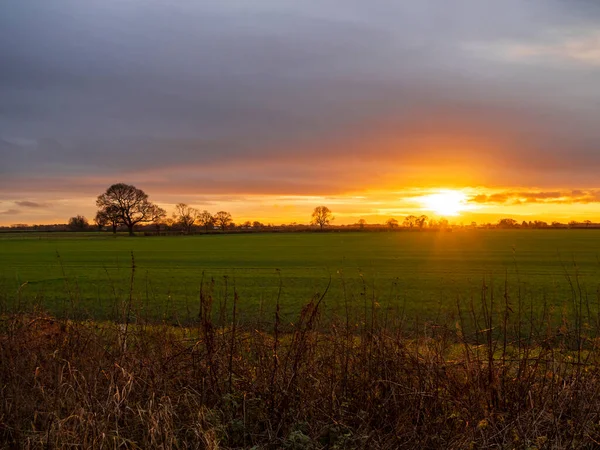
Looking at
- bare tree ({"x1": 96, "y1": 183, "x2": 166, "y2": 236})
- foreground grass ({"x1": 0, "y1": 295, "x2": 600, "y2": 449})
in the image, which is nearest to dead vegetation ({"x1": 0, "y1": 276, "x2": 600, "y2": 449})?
foreground grass ({"x1": 0, "y1": 295, "x2": 600, "y2": 449})

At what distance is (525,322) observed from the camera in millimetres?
15156

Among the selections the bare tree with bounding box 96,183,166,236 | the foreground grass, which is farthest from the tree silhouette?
the foreground grass

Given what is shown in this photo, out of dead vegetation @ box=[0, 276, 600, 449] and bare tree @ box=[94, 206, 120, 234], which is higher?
bare tree @ box=[94, 206, 120, 234]

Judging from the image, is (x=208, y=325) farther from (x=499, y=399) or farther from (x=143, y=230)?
(x=143, y=230)

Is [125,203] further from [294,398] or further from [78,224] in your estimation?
[294,398]

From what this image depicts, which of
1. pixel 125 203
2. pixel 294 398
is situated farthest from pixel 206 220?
pixel 294 398

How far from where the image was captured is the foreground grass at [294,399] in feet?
19.8

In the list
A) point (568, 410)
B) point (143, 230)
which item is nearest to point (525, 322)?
point (568, 410)

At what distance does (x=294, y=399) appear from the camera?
6.80 metres

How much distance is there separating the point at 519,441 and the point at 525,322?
10.2m

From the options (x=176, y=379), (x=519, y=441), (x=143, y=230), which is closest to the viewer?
(x=519, y=441)

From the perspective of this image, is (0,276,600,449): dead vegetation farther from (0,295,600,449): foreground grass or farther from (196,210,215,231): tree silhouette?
(196,210,215,231): tree silhouette

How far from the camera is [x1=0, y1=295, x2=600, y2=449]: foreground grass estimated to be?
6.03 m

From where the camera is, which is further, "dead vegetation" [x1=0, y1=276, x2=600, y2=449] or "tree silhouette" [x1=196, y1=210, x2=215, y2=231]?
"tree silhouette" [x1=196, y1=210, x2=215, y2=231]
